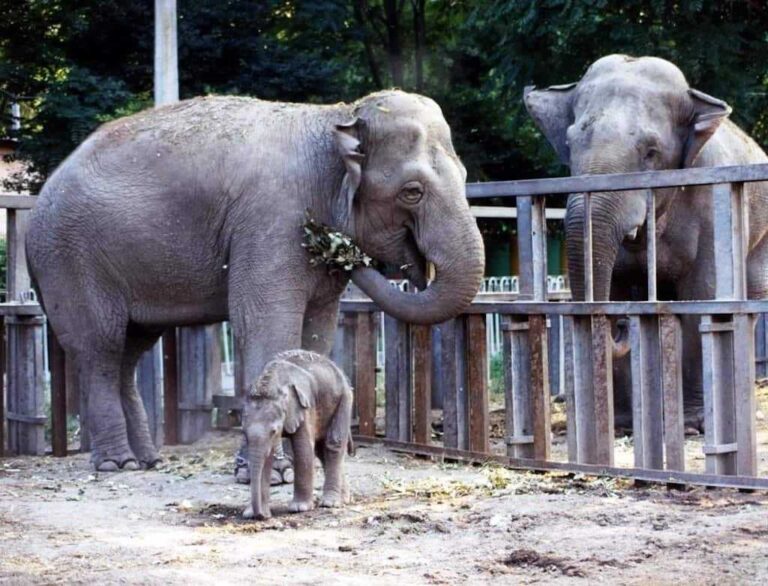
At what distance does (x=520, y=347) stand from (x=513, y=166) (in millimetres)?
15724

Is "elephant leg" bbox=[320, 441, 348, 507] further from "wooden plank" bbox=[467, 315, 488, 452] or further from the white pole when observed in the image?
the white pole

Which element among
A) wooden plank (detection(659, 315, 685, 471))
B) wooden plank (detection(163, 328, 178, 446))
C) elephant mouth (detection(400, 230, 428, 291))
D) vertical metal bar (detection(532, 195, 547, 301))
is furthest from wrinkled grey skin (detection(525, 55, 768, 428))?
wooden plank (detection(163, 328, 178, 446))

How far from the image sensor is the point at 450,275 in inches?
374

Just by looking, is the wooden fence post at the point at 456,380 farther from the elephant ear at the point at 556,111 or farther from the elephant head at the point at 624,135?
the elephant ear at the point at 556,111

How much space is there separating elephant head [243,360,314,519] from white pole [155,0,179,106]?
8836mm

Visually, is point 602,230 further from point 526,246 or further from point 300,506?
point 300,506

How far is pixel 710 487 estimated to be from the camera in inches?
346

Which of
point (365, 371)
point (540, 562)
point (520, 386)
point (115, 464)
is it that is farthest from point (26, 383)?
point (540, 562)

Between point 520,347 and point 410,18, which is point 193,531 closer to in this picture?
point 520,347

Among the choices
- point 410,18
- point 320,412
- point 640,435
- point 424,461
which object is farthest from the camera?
point 410,18

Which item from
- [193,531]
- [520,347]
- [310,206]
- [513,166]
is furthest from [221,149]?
[513,166]

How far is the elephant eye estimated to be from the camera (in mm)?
9531

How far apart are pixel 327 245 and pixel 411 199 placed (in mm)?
610

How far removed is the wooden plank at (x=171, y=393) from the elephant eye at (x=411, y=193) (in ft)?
11.4
